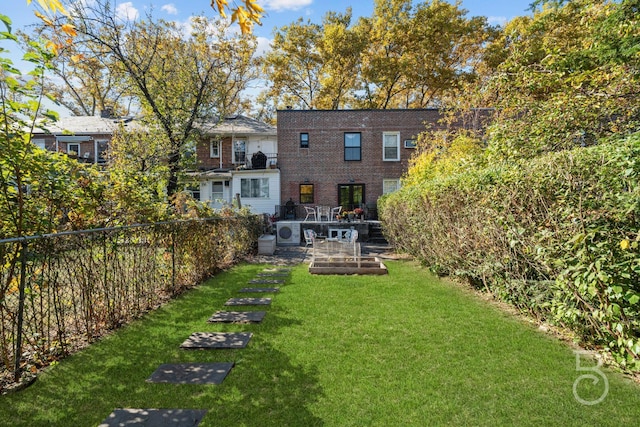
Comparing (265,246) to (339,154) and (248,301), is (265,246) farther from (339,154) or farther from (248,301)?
(339,154)

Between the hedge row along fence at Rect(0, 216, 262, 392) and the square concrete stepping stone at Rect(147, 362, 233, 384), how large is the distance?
1249mm

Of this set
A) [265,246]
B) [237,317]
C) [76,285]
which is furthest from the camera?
[265,246]

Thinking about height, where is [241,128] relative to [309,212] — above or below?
above

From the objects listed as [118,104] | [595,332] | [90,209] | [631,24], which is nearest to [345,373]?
[595,332]

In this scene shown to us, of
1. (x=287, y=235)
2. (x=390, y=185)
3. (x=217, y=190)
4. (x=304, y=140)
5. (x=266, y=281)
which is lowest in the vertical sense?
(x=266, y=281)

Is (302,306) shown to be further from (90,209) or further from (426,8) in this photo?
(426,8)

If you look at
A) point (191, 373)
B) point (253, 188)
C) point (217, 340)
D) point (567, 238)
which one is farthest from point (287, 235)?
point (567, 238)

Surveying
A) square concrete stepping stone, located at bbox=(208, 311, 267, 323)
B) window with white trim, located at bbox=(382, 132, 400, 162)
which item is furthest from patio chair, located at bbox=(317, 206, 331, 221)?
square concrete stepping stone, located at bbox=(208, 311, 267, 323)

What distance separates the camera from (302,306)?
5926 millimetres

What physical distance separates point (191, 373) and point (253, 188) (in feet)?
62.8

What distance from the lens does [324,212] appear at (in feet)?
69.8

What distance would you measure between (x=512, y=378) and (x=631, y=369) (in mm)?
1024

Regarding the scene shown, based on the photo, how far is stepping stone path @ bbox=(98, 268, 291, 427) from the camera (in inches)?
106

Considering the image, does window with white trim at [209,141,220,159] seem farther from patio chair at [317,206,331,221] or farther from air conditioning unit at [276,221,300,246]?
air conditioning unit at [276,221,300,246]
